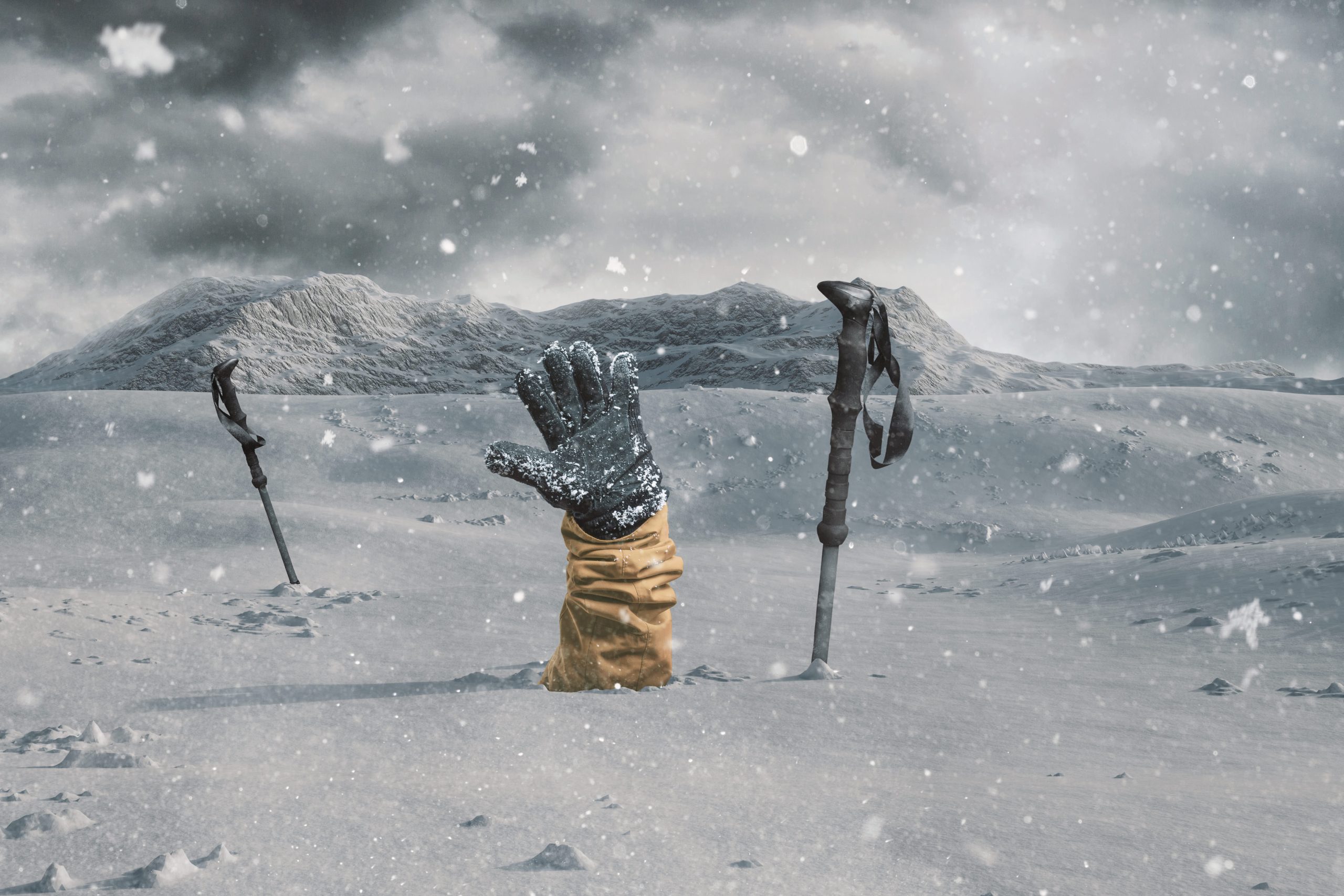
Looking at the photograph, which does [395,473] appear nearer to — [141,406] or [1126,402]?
[141,406]

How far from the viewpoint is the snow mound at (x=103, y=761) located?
10.5 feet

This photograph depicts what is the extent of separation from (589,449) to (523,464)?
0.39 m

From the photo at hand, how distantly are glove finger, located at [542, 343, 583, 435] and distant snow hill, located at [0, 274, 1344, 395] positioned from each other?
68571mm

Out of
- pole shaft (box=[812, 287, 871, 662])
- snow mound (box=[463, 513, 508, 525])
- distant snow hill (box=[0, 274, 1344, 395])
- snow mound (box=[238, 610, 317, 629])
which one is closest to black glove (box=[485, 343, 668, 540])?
pole shaft (box=[812, 287, 871, 662])

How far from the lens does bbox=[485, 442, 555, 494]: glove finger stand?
453 cm

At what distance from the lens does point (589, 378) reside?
4.91m

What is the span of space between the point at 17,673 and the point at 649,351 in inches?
4704

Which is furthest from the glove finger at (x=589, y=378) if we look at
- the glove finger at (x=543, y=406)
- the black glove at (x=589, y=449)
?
the glove finger at (x=543, y=406)

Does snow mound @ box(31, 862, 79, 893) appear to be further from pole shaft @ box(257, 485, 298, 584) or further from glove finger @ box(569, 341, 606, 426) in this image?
pole shaft @ box(257, 485, 298, 584)

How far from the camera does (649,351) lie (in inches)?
4847

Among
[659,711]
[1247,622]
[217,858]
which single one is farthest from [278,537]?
[1247,622]

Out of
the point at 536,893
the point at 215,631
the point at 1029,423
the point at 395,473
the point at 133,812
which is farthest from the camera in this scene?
the point at 1029,423

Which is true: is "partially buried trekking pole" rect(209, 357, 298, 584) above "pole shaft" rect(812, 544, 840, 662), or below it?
above

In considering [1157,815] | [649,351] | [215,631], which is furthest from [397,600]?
[649,351]
